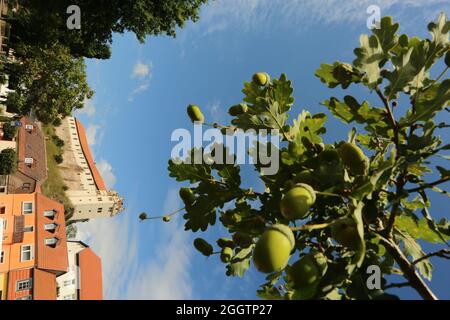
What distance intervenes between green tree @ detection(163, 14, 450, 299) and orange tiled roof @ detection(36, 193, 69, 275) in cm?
3725

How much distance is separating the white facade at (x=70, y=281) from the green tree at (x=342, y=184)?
45026mm

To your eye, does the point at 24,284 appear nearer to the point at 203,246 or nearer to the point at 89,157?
the point at 203,246

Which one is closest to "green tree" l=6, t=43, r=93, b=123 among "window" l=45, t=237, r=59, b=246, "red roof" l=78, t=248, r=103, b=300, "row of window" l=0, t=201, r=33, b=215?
"row of window" l=0, t=201, r=33, b=215

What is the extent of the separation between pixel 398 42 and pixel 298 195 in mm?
1915

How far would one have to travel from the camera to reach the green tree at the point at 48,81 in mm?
28875

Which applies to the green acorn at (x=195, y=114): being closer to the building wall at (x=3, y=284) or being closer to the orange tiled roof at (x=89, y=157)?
the building wall at (x=3, y=284)

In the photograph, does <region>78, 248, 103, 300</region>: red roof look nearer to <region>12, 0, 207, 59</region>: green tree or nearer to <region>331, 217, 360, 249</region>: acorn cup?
<region>12, 0, 207, 59</region>: green tree

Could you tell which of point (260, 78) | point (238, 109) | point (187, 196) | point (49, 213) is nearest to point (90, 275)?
point (49, 213)

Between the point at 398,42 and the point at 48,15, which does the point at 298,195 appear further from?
the point at 48,15

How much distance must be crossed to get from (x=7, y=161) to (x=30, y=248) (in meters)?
13.4

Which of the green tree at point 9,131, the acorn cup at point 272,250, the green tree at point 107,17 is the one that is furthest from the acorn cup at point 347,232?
the green tree at point 9,131

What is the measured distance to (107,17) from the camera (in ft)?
81.2

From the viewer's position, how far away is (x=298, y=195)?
2305mm
